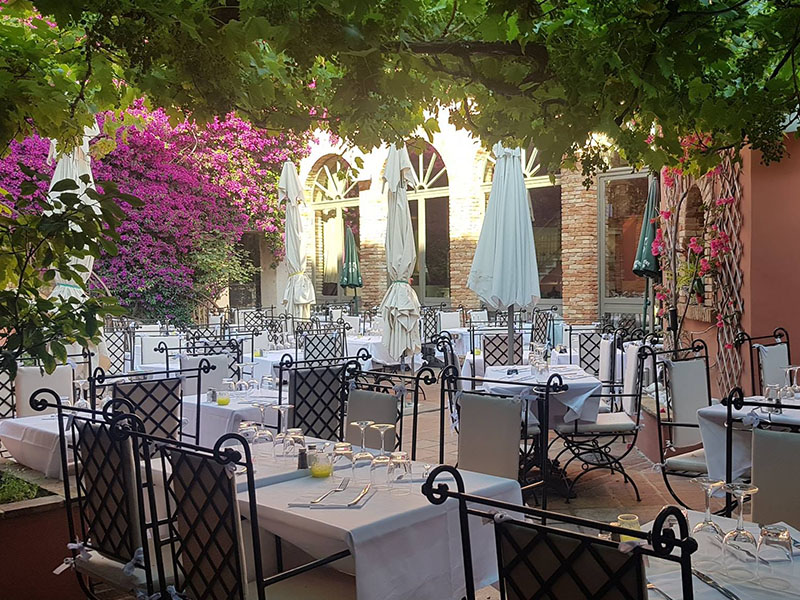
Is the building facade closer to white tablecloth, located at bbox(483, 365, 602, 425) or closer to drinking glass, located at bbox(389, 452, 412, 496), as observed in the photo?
white tablecloth, located at bbox(483, 365, 602, 425)

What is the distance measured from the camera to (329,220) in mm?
20062

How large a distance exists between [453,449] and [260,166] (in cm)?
1267

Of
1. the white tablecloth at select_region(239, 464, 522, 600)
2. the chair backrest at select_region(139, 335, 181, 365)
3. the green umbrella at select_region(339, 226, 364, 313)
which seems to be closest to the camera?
the white tablecloth at select_region(239, 464, 522, 600)

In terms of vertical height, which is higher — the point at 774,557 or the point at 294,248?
the point at 294,248

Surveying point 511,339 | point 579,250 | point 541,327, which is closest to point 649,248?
point 511,339

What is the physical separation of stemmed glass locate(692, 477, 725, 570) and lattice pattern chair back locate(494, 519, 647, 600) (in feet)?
2.43

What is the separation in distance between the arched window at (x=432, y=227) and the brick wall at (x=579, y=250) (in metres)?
3.41

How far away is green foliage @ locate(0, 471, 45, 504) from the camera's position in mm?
4254

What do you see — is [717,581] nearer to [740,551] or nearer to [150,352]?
[740,551]

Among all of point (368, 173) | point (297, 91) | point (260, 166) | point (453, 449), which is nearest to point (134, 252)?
point (260, 166)

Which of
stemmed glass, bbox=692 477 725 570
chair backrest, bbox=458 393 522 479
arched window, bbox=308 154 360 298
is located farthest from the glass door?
stemmed glass, bbox=692 477 725 570

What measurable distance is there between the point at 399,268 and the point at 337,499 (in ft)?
21.6

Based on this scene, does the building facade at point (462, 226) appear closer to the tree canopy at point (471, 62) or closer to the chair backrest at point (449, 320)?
the chair backrest at point (449, 320)

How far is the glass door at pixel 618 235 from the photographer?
13.9 m
